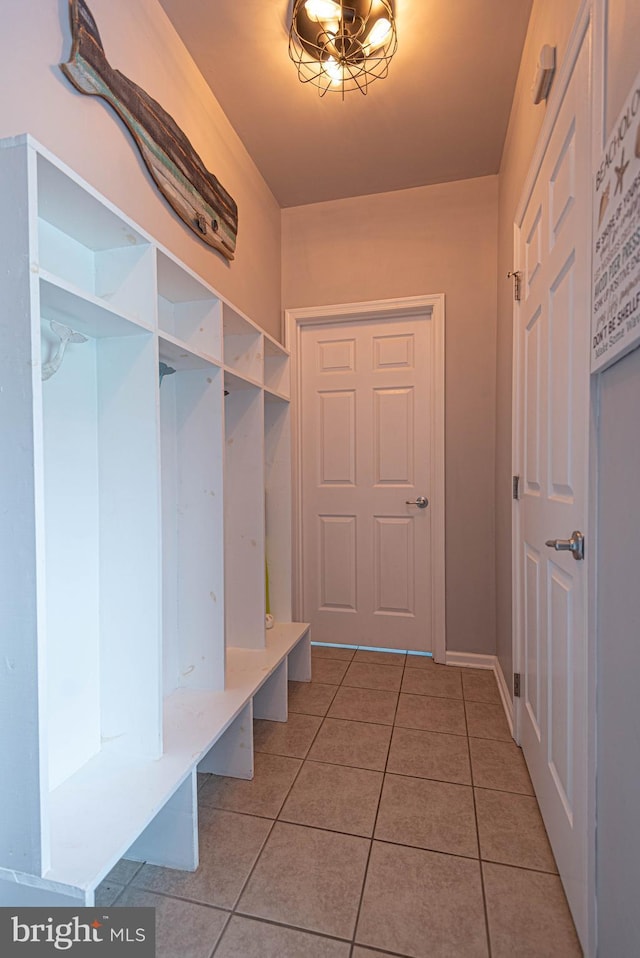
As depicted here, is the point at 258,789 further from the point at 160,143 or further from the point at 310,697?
the point at 160,143

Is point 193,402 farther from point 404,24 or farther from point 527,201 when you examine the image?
point 404,24

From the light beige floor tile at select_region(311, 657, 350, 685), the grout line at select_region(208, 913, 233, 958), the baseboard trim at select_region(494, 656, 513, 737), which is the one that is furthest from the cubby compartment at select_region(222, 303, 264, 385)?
the baseboard trim at select_region(494, 656, 513, 737)

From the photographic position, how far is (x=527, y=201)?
67.6 inches

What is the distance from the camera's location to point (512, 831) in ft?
4.56

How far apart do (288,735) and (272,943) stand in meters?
0.85

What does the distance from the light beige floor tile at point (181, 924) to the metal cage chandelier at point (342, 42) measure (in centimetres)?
284

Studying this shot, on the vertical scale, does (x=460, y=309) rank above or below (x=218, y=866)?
above

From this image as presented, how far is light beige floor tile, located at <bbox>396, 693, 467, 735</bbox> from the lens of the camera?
6.50 ft

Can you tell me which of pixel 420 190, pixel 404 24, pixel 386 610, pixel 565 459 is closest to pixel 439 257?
pixel 420 190

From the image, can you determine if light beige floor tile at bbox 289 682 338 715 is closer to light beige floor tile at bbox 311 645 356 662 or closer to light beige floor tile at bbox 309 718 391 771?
light beige floor tile at bbox 309 718 391 771

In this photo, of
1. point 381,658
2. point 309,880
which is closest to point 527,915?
point 309,880

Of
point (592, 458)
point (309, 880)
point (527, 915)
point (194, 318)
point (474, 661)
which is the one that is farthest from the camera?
point (474, 661)

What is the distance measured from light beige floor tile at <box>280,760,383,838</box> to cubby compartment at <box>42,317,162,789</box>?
0.56 meters

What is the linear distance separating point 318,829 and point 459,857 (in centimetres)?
42
